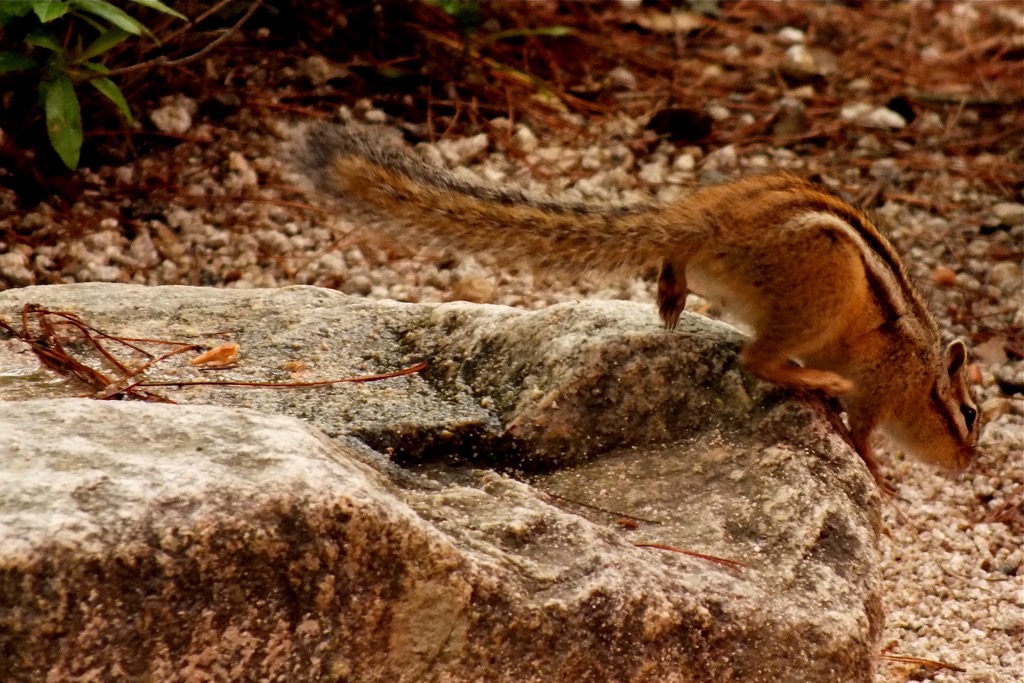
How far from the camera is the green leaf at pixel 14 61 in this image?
4.61 meters

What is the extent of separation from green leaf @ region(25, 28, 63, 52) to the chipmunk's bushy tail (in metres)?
1.68

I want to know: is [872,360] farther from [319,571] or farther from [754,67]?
[754,67]

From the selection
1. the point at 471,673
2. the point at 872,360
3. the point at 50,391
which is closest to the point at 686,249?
the point at 872,360

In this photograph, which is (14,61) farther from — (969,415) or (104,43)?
(969,415)

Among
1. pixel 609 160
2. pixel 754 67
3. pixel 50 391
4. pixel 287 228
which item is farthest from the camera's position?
pixel 754 67

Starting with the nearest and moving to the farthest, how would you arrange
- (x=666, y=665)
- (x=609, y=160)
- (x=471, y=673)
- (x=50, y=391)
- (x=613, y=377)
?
(x=471, y=673)
(x=666, y=665)
(x=50, y=391)
(x=613, y=377)
(x=609, y=160)

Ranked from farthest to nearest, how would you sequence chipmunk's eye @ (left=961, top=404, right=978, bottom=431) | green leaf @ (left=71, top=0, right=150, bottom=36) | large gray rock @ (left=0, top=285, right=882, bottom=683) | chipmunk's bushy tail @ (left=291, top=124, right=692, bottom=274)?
1. green leaf @ (left=71, top=0, right=150, bottom=36)
2. chipmunk's eye @ (left=961, top=404, right=978, bottom=431)
3. chipmunk's bushy tail @ (left=291, top=124, right=692, bottom=274)
4. large gray rock @ (left=0, top=285, right=882, bottom=683)

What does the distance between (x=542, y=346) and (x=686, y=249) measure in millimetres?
503

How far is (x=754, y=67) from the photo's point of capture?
7.73 meters

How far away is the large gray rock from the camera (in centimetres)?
221

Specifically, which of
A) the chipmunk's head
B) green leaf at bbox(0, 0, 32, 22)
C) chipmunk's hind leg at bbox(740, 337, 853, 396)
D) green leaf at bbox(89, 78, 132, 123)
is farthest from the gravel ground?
green leaf at bbox(0, 0, 32, 22)

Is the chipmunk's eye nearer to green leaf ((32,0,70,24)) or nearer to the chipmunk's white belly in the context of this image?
the chipmunk's white belly

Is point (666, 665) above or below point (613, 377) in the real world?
below

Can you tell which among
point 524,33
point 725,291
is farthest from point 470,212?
point 524,33
